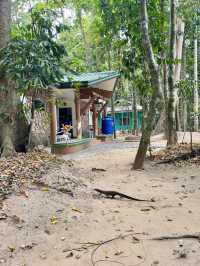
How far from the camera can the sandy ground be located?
12.4ft

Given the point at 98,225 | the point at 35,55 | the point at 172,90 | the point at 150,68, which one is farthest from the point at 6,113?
the point at 172,90

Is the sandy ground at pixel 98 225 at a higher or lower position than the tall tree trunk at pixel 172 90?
lower

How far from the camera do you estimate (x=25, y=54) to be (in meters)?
7.43

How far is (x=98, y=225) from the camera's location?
4879mm

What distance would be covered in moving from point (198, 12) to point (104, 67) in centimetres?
1260

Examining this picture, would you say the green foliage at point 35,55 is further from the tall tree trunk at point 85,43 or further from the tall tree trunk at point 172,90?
the tall tree trunk at point 85,43

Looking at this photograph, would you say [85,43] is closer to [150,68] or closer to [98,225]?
[150,68]

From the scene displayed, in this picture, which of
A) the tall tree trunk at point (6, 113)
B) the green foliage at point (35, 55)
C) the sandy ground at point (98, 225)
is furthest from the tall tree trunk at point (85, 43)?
the sandy ground at point (98, 225)

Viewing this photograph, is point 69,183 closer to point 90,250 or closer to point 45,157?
point 45,157

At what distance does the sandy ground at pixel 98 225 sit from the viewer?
3.78m

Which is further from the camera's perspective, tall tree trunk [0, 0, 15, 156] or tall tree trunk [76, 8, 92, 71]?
tall tree trunk [76, 8, 92, 71]

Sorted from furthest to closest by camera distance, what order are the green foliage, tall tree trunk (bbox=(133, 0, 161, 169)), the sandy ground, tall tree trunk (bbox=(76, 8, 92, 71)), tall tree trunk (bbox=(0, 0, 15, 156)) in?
tall tree trunk (bbox=(76, 8, 92, 71))
tall tree trunk (bbox=(133, 0, 161, 169))
tall tree trunk (bbox=(0, 0, 15, 156))
the green foliage
the sandy ground

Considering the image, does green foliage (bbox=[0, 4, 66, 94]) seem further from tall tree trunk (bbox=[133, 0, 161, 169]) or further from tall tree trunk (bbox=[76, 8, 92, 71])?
tall tree trunk (bbox=[76, 8, 92, 71])

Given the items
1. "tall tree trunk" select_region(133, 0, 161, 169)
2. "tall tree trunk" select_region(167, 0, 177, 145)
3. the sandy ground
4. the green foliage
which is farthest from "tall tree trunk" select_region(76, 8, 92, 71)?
the sandy ground
